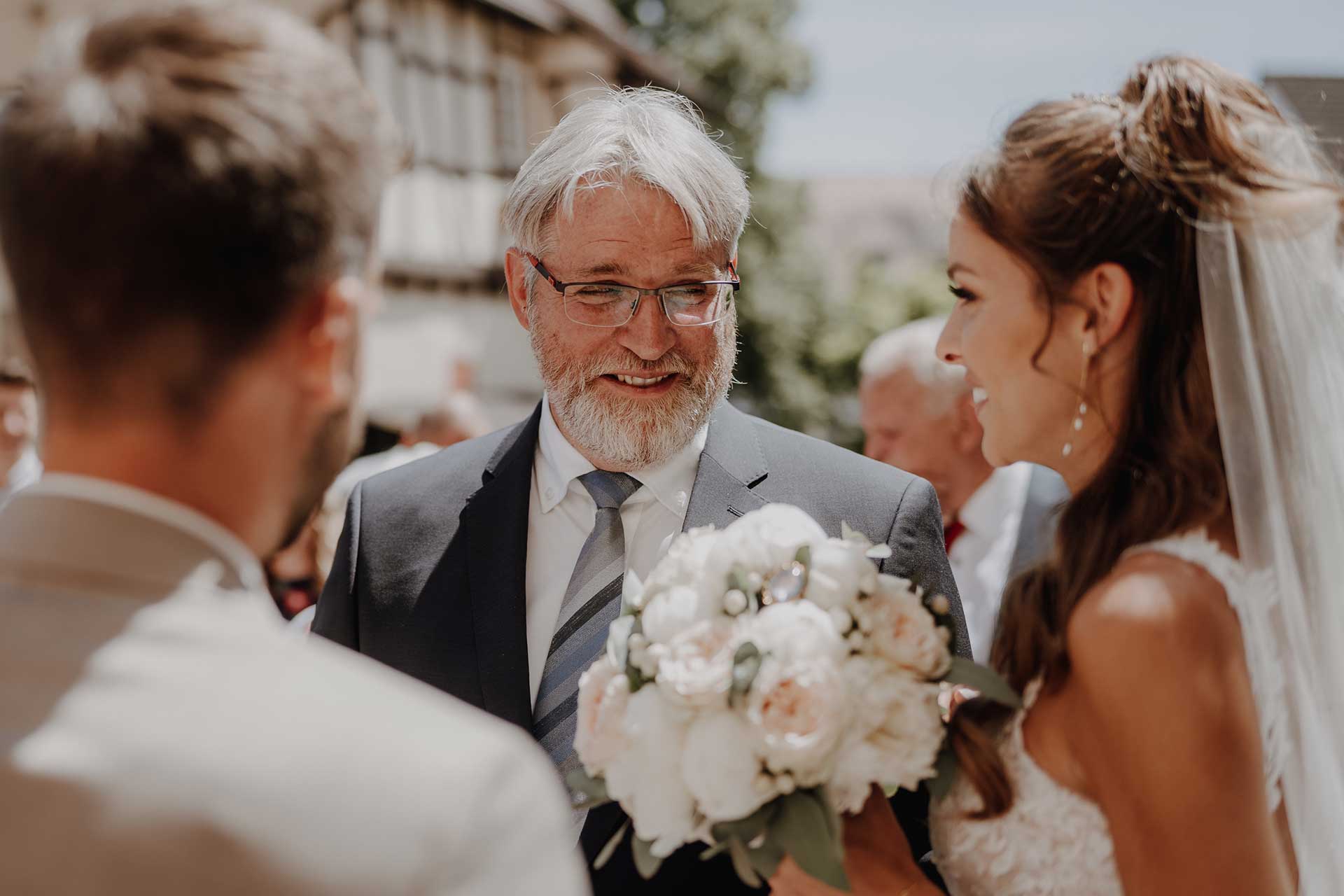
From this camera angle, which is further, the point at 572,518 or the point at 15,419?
the point at 15,419

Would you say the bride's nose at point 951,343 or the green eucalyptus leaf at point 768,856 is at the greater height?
the bride's nose at point 951,343

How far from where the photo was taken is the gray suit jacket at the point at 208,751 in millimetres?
1056

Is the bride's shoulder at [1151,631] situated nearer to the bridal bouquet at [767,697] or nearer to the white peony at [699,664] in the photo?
the bridal bouquet at [767,697]

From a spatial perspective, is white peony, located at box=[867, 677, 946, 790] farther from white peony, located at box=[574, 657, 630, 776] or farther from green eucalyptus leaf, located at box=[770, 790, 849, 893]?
white peony, located at box=[574, 657, 630, 776]

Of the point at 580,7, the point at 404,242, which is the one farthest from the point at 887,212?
the point at 404,242

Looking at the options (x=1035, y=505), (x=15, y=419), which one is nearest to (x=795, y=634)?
(x=1035, y=505)

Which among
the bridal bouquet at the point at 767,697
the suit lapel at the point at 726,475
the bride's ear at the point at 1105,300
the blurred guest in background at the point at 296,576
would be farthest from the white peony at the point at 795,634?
the blurred guest in background at the point at 296,576

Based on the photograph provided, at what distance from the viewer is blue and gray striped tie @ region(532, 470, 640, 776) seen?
269cm

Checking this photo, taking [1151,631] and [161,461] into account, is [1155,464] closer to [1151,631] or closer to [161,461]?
[1151,631]

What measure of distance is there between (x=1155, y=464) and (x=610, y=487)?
1332 mm

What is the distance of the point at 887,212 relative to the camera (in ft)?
194

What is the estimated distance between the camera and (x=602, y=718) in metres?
1.96

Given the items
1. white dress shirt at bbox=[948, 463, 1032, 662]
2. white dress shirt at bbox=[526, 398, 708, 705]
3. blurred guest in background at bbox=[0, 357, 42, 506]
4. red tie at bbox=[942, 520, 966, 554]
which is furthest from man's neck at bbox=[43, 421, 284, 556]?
blurred guest in background at bbox=[0, 357, 42, 506]

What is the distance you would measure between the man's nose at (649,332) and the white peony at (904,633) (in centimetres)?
120
